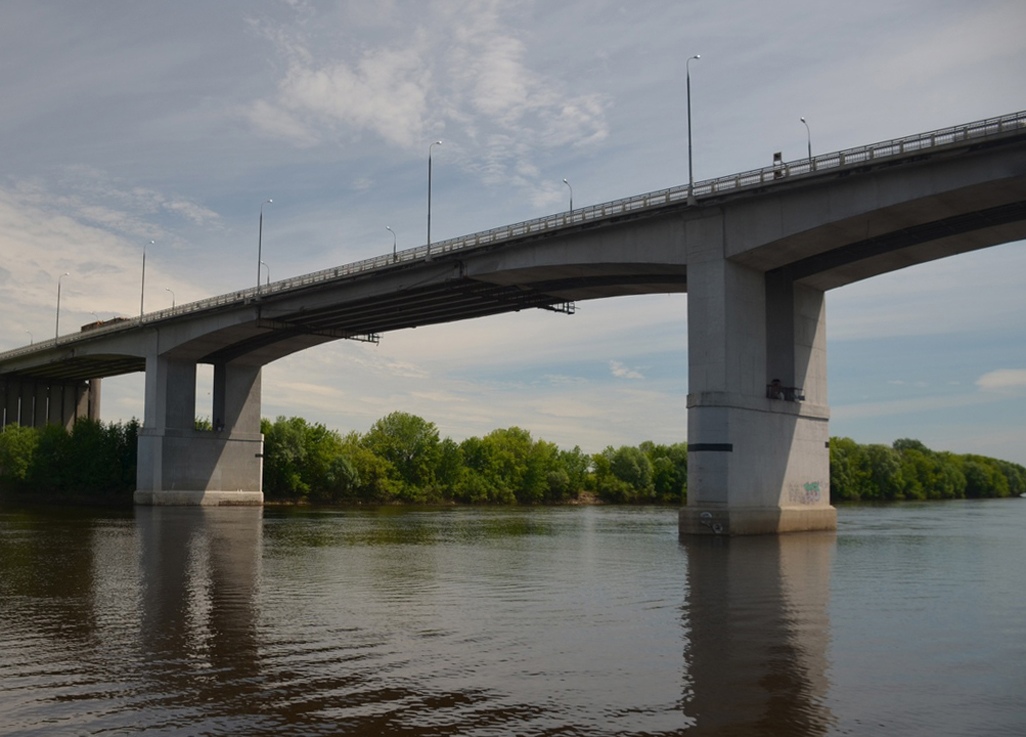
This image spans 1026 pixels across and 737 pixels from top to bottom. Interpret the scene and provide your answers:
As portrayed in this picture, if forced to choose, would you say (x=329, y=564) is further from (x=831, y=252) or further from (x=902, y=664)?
(x=831, y=252)

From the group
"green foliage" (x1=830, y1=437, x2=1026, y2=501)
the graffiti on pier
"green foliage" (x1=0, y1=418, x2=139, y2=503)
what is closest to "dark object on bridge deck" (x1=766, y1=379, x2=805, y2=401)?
A: the graffiti on pier

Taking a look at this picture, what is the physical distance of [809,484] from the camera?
50688mm

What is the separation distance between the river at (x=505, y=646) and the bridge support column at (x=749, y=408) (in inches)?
478

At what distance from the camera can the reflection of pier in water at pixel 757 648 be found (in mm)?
10922

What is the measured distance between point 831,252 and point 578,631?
119 feet

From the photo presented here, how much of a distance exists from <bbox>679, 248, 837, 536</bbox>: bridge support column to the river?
12149 mm

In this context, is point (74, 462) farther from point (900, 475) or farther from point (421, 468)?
point (900, 475)

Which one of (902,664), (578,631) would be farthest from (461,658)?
(902,664)

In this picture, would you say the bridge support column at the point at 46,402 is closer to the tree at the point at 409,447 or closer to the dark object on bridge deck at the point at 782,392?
the tree at the point at 409,447

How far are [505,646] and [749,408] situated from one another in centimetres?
3273

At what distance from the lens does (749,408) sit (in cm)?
4591

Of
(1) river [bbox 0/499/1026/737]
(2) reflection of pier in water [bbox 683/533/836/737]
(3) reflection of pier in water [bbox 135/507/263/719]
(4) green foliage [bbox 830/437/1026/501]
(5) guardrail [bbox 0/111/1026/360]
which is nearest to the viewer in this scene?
(1) river [bbox 0/499/1026/737]

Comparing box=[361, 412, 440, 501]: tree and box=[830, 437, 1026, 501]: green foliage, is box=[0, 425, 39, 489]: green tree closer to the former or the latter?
box=[361, 412, 440, 501]: tree

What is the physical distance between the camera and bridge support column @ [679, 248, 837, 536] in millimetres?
44062
